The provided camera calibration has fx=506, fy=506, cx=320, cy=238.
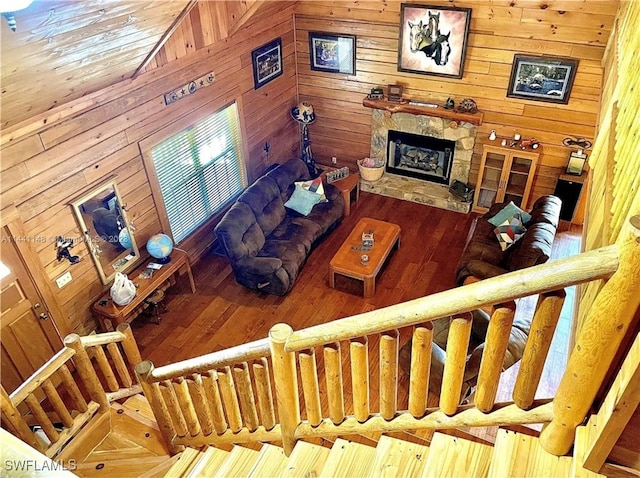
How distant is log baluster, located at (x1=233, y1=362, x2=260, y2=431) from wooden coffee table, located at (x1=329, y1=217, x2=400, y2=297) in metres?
2.82

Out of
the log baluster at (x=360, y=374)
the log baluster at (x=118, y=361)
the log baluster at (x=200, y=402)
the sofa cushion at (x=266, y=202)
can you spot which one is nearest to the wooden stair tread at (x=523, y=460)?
the log baluster at (x=360, y=374)

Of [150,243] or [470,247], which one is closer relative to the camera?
[150,243]

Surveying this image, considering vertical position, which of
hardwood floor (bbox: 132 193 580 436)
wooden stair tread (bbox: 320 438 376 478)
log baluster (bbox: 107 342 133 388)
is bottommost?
hardwood floor (bbox: 132 193 580 436)

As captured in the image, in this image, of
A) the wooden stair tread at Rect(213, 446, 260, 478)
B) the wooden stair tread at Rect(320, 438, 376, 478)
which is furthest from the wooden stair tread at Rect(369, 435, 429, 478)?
the wooden stair tread at Rect(213, 446, 260, 478)

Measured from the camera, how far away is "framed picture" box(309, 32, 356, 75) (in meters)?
6.95

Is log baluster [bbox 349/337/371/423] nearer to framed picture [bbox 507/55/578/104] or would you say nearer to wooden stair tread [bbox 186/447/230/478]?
wooden stair tread [bbox 186/447/230/478]

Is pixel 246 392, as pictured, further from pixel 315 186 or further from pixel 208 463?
pixel 315 186

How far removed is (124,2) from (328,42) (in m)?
4.15

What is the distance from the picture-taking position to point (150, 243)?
531 cm

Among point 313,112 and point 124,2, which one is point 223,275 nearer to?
point 313,112

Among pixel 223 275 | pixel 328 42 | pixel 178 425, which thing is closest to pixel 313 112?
pixel 328 42

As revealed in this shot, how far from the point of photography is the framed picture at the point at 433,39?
6105 mm

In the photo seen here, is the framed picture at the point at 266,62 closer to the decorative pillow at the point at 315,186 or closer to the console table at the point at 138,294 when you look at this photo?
the decorative pillow at the point at 315,186

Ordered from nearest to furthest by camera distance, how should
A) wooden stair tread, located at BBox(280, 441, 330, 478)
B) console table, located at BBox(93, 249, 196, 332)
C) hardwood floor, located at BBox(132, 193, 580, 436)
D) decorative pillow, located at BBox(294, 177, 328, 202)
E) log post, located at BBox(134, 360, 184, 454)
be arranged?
wooden stair tread, located at BBox(280, 441, 330, 478)
log post, located at BBox(134, 360, 184, 454)
console table, located at BBox(93, 249, 196, 332)
hardwood floor, located at BBox(132, 193, 580, 436)
decorative pillow, located at BBox(294, 177, 328, 202)
